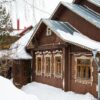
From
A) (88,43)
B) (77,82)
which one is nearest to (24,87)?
(77,82)

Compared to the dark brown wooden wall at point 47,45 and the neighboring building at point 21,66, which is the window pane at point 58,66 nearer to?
the dark brown wooden wall at point 47,45

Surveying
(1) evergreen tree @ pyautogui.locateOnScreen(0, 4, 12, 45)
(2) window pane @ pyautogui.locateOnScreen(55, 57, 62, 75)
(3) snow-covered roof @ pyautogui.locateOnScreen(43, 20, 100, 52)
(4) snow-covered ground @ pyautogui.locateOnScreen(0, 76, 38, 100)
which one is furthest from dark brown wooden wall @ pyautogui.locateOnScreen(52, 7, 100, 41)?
(4) snow-covered ground @ pyautogui.locateOnScreen(0, 76, 38, 100)

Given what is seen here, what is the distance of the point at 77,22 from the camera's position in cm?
1812

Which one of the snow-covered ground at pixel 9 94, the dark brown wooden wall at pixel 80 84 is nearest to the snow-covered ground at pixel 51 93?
the dark brown wooden wall at pixel 80 84

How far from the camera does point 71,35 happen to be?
56.4ft

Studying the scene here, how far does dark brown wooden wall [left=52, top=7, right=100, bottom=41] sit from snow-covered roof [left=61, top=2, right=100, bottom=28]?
330 mm

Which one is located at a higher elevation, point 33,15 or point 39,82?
point 33,15

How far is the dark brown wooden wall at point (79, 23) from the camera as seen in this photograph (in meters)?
16.4

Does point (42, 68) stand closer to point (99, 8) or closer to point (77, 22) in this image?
point (77, 22)

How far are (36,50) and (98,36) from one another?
6687mm

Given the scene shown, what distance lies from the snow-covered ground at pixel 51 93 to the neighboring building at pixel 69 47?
39 cm

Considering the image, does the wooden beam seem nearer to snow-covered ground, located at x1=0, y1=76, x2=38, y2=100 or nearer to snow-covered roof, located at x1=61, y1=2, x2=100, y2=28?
snow-covered roof, located at x1=61, y1=2, x2=100, y2=28

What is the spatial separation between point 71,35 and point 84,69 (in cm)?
223

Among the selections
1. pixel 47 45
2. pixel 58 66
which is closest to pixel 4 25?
pixel 47 45
